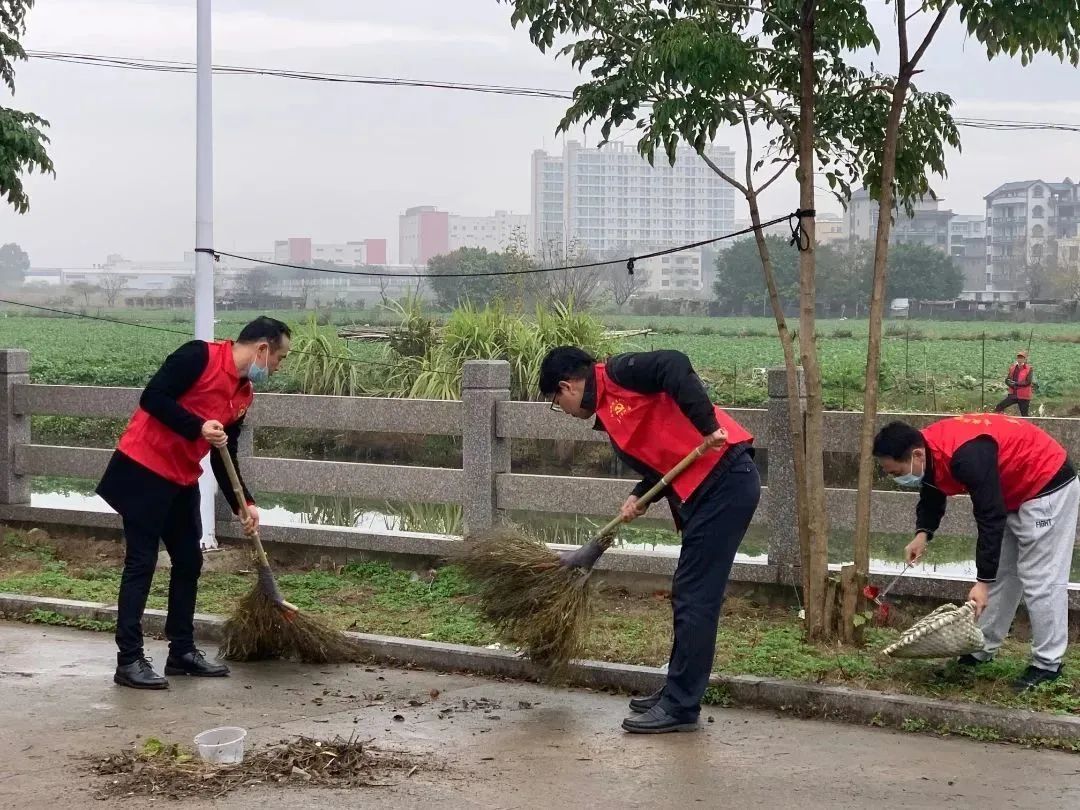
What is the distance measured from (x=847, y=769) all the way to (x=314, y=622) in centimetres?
290

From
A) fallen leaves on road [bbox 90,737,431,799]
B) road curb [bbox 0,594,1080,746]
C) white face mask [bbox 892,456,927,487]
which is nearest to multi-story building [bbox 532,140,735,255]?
road curb [bbox 0,594,1080,746]

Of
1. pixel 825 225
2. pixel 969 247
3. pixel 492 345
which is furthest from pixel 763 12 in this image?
pixel 969 247

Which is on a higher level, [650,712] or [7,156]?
[7,156]

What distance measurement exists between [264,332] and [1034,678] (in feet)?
12.5

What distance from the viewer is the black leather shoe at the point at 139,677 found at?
6355mm

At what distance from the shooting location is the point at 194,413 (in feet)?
20.9

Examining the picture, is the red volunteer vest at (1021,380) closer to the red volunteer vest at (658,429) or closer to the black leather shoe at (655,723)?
the red volunteer vest at (658,429)

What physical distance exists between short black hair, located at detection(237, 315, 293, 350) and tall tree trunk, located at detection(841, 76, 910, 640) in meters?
2.85

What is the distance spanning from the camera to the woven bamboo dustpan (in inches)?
222

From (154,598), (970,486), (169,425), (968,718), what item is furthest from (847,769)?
(154,598)

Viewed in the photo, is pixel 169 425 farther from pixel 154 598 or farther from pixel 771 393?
pixel 771 393

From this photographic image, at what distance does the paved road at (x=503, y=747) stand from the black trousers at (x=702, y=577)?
0.65 ft

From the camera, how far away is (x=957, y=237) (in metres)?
65.1

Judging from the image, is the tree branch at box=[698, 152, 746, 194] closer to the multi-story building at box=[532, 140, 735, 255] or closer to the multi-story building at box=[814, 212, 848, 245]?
the multi-story building at box=[814, 212, 848, 245]
